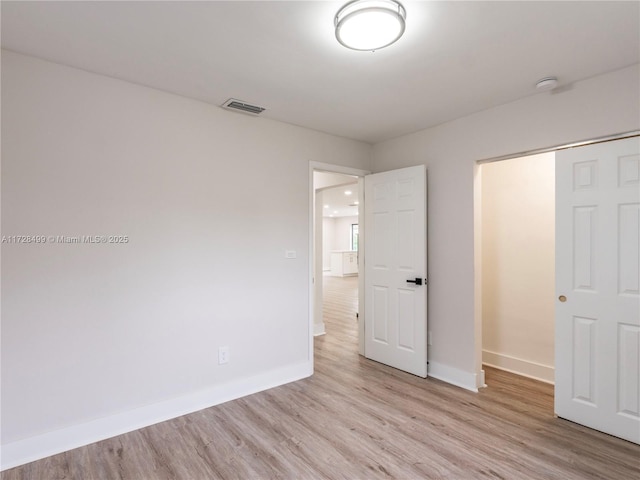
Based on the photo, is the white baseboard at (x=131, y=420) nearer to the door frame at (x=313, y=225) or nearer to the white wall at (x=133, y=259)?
the white wall at (x=133, y=259)

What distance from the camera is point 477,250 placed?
3211 mm

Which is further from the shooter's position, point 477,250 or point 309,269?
point 309,269

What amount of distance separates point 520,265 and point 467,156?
4.49 feet

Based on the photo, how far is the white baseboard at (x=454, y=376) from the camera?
3.17m

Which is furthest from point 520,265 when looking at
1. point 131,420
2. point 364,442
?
point 131,420

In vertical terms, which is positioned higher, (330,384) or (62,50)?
(62,50)

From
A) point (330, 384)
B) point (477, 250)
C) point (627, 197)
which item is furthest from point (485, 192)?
point (330, 384)

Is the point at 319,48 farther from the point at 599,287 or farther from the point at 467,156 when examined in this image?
the point at 599,287

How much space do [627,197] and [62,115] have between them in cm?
393

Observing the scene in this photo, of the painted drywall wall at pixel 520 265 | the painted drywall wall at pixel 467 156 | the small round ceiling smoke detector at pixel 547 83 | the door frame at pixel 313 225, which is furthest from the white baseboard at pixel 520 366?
the small round ceiling smoke detector at pixel 547 83

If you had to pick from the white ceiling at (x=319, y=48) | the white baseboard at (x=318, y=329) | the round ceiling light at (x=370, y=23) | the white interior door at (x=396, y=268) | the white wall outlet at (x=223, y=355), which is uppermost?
the white ceiling at (x=319, y=48)

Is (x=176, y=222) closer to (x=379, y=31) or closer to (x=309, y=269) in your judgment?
(x=309, y=269)

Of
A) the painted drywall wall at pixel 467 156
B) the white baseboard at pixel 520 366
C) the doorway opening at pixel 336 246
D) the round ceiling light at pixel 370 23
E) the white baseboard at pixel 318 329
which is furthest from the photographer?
the doorway opening at pixel 336 246

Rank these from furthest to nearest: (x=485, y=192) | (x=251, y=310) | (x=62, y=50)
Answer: (x=485, y=192) < (x=251, y=310) < (x=62, y=50)
